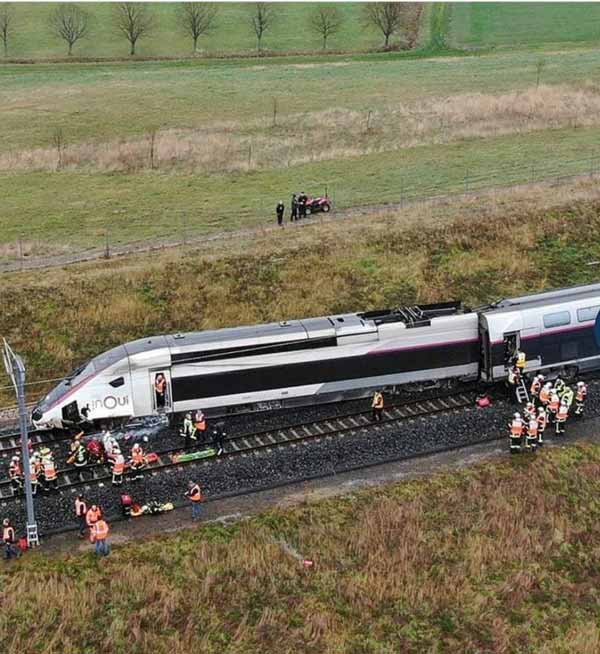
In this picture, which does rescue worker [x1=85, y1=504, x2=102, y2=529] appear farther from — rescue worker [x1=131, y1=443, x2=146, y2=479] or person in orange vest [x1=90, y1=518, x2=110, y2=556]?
rescue worker [x1=131, y1=443, x2=146, y2=479]

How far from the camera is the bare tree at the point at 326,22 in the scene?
9794cm

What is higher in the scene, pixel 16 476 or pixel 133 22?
pixel 133 22

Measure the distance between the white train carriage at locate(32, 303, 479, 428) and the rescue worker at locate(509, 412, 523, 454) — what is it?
391 centimetres

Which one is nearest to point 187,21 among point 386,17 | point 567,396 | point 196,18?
point 196,18

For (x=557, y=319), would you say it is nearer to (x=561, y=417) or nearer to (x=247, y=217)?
(x=561, y=417)

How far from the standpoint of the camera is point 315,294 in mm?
36500

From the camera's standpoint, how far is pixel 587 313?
29125 millimetres

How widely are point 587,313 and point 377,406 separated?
806 cm

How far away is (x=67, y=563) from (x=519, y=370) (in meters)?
15.5

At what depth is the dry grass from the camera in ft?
177

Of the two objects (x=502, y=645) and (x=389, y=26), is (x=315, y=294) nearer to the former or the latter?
(x=502, y=645)

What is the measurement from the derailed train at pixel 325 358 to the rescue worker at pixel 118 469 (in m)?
2.62

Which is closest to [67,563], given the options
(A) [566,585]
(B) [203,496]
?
(B) [203,496]

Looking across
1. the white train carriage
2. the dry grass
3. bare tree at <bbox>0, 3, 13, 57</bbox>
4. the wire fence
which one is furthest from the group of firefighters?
bare tree at <bbox>0, 3, 13, 57</bbox>
